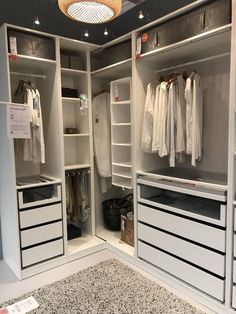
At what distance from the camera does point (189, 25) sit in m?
2.04

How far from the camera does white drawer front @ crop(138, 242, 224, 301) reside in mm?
2023

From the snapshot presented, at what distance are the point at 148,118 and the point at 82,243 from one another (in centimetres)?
169

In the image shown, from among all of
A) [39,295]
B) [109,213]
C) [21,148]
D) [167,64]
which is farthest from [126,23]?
[39,295]

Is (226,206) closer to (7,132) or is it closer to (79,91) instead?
(7,132)

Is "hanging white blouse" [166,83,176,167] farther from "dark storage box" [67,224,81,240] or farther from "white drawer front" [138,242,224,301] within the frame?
"dark storage box" [67,224,81,240]

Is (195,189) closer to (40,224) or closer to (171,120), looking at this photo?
(171,120)

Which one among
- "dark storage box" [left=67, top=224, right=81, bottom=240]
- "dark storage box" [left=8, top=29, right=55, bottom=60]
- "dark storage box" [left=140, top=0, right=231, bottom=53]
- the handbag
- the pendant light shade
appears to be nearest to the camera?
the pendant light shade

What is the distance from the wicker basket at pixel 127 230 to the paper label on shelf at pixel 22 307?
1.22 m

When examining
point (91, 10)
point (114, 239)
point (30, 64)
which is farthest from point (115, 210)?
point (91, 10)

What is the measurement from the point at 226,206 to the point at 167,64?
1596 mm

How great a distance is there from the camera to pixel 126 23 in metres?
3.30

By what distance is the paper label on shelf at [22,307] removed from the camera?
2047mm

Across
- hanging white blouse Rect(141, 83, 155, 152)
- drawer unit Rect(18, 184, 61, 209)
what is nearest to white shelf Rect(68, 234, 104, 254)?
drawer unit Rect(18, 184, 61, 209)

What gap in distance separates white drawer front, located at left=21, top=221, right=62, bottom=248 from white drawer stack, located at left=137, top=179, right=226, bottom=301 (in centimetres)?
86
